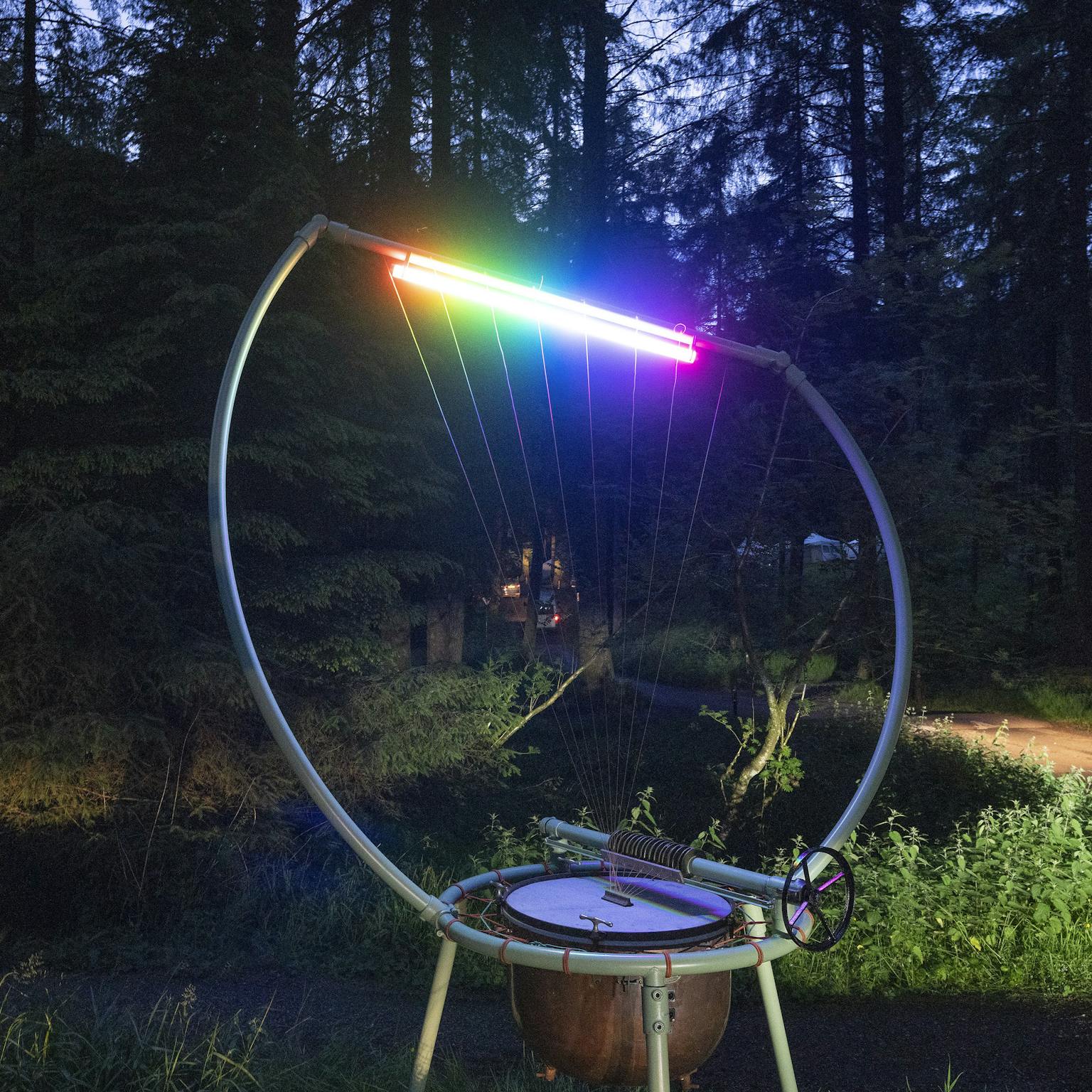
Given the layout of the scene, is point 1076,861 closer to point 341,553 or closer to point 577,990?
point 577,990

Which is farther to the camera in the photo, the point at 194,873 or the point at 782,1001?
the point at 194,873

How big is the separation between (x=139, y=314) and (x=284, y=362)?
3.51ft

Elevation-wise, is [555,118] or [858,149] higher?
[858,149]

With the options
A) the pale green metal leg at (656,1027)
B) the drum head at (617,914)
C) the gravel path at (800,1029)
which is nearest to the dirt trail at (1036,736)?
the gravel path at (800,1029)

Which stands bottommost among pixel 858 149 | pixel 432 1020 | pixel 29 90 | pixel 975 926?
pixel 975 926

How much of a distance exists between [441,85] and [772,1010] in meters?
8.53

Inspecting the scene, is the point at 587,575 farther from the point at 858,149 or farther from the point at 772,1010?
the point at 772,1010

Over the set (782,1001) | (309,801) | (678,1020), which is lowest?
(782,1001)

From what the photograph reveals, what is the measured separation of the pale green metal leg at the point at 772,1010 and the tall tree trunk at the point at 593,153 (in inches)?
365

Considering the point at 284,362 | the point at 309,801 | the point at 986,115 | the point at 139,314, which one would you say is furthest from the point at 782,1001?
the point at 986,115

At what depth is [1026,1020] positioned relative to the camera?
441 cm

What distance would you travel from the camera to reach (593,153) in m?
11.8

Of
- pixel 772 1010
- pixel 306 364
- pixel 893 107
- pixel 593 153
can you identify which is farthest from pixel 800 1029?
pixel 893 107

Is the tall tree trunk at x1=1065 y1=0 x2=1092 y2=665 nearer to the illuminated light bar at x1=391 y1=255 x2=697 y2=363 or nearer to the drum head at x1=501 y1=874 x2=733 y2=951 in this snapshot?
the illuminated light bar at x1=391 y1=255 x2=697 y2=363
